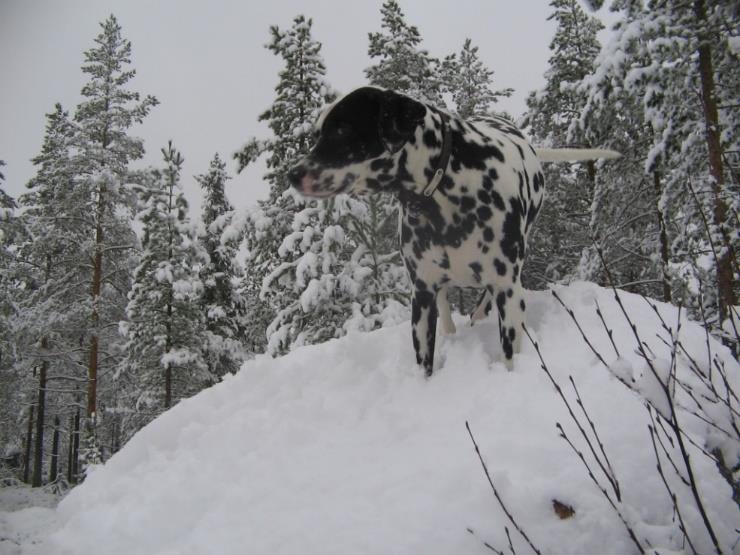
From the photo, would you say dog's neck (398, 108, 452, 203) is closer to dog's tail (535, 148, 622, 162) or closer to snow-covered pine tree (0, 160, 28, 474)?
dog's tail (535, 148, 622, 162)

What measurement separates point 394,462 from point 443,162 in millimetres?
2154

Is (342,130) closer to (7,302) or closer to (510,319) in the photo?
(510,319)

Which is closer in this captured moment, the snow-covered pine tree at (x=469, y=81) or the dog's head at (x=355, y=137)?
the dog's head at (x=355, y=137)

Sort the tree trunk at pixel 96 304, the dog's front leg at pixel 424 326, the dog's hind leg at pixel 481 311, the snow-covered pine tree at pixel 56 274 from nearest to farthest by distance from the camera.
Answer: the dog's front leg at pixel 424 326, the dog's hind leg at pixel 481 311, the snow-covered pine tree at pixel 56 274, the tree trunk at pixel 96 304

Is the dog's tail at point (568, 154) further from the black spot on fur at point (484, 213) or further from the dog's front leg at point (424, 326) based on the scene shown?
the dog's front leg at point (424, 326)

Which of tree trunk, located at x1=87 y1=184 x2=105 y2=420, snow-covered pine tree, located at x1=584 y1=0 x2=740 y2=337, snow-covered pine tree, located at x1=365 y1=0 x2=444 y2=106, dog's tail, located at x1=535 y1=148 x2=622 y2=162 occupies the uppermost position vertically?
snow-covered pine tree, located at x1=365 y1=0 x2=444 y2=106

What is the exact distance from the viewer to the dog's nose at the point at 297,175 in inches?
132

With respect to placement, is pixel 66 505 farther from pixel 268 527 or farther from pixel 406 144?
pixel 406 144

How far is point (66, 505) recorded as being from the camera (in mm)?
3582

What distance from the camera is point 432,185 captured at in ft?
12.2

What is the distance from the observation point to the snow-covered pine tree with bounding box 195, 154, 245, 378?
20344 millimetres

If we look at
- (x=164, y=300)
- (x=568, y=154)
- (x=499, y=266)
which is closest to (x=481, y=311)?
(x=499, y=266)

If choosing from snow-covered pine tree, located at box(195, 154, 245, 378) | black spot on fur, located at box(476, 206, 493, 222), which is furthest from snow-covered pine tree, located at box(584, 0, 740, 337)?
snow-covered pine tree, located at box(195, 154, 245, 378)

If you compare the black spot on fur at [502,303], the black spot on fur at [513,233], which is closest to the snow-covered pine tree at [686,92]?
the black spot on fur at [513,233]
